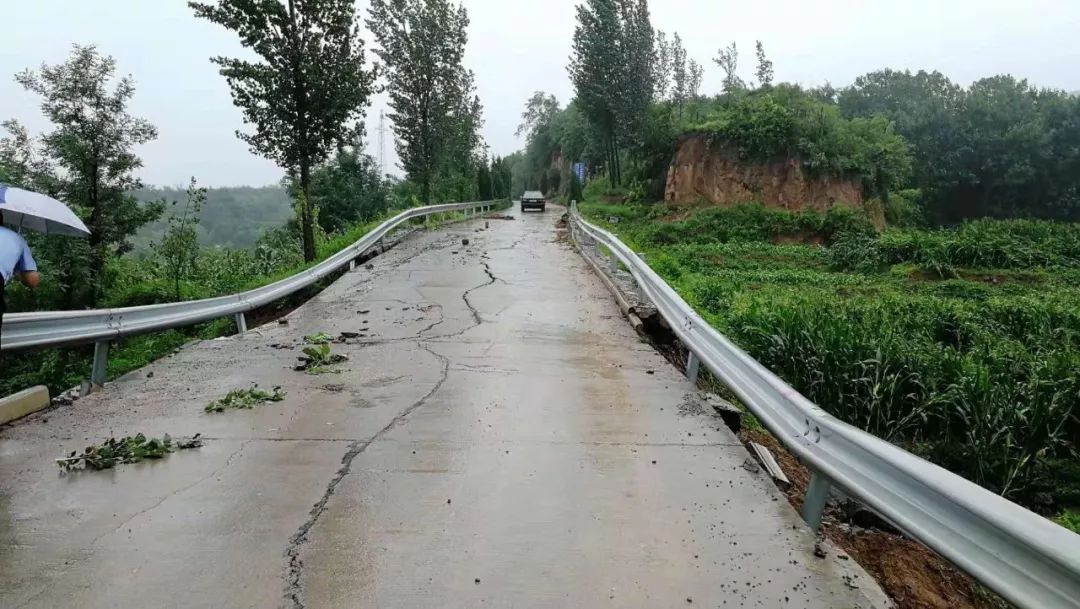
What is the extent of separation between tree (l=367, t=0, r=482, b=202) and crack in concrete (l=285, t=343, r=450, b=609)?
32.3 metres

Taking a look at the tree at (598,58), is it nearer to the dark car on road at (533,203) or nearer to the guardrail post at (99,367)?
the dark car on road at (533,203)

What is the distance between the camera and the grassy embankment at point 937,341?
6.32m

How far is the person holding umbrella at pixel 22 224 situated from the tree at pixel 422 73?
31.7 meters

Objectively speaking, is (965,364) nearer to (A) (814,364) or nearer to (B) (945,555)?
(A) (814,364)

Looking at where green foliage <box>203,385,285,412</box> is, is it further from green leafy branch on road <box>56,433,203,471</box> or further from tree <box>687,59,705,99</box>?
tree <box>687,59,705,99</box>

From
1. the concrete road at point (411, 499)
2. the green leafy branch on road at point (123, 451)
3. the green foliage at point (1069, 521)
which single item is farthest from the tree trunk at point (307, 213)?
the green foliage at point (1069, 521)

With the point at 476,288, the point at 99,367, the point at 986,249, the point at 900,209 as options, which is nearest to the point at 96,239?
the point at 476,288

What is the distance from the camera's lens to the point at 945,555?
2.50 m

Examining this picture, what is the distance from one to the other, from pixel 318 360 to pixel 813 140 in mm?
32960

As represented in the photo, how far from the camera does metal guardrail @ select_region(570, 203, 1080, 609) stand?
2080mm

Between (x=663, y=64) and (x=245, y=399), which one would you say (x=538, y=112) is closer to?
(x=663, y=64)

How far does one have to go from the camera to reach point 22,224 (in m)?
4.82

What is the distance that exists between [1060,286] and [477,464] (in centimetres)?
2007

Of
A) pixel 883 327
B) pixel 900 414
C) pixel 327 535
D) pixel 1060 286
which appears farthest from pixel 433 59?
pixel 327 535
